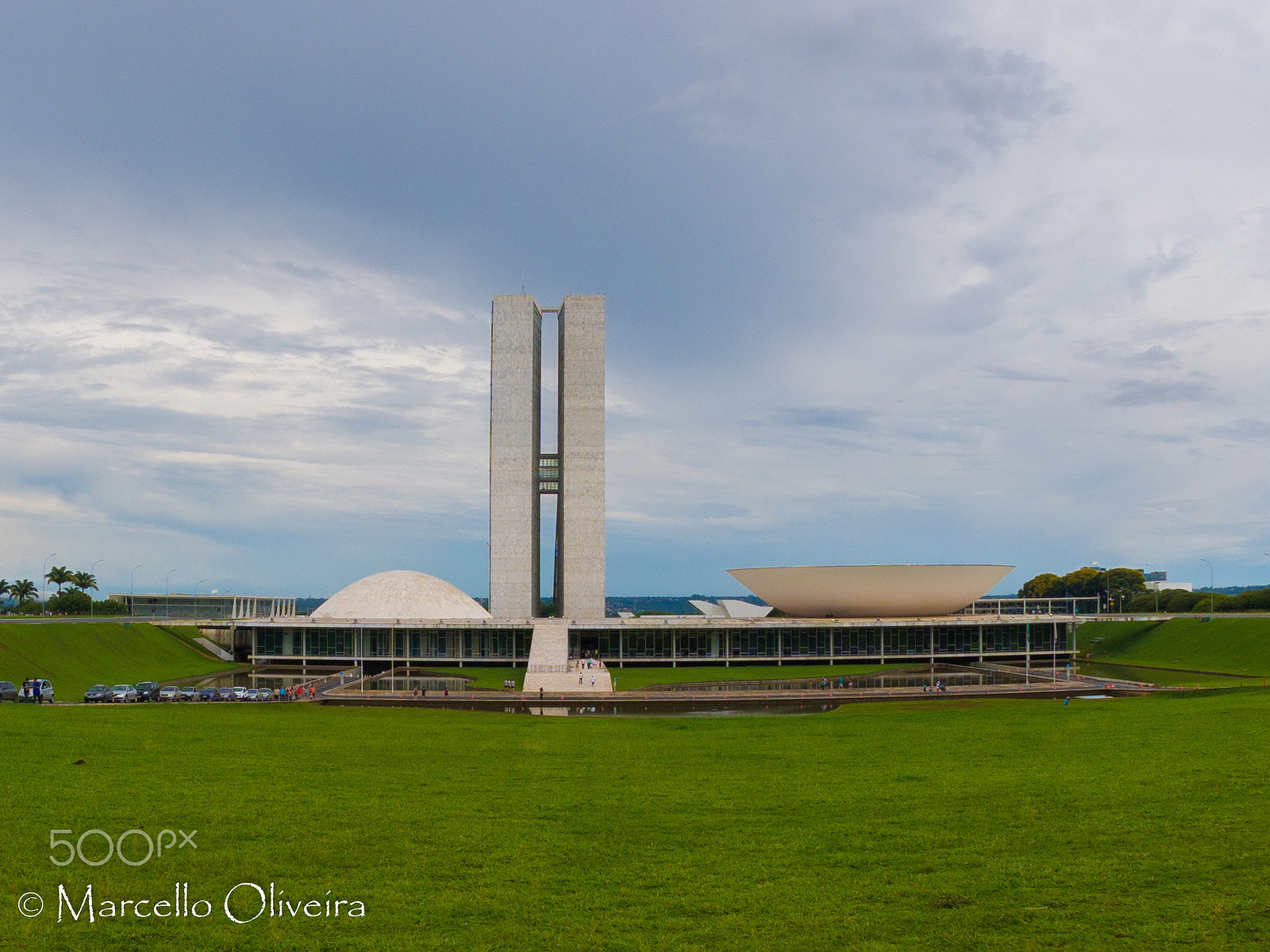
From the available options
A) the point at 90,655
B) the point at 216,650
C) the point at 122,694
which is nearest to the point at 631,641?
the point at 216,650

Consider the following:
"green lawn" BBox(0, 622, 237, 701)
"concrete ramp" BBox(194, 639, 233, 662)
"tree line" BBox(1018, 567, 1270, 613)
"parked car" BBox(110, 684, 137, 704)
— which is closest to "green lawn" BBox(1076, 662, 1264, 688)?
"tree line" BBox(1018, 567, 1270, 613)

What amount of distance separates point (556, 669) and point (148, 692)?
23934mm

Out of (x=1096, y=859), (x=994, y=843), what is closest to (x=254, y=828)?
(x=994, y=843)

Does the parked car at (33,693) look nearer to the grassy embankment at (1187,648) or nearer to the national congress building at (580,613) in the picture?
the national congress building at (580,613)

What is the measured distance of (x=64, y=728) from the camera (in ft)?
70.6

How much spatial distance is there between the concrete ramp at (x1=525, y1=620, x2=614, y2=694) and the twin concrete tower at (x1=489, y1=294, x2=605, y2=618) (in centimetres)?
1081

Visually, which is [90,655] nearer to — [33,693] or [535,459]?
[33,693]

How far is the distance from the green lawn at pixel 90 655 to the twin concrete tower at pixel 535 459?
80.2ft

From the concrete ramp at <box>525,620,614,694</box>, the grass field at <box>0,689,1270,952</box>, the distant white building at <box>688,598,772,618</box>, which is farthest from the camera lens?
the distant white building at <box>688,598,772,618</box>

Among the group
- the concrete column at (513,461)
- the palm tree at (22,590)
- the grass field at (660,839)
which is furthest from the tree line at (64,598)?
the grass field at (660,839)

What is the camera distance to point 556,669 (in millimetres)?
58281

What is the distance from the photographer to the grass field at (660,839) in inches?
379

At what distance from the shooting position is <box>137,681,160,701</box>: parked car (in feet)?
137

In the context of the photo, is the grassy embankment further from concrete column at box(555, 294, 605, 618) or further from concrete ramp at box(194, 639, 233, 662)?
concrete ramp at box(194, 639, 233, 662)
